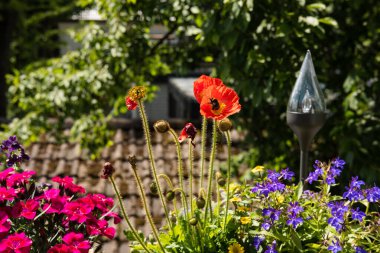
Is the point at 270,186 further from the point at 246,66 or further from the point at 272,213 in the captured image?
the point at 246,66

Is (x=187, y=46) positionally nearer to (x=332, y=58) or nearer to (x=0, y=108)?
(x=332, y=58)

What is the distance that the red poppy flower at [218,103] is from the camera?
5.91 feet

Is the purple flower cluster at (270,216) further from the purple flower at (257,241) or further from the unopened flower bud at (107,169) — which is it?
the unopened flower bud at (107,169)

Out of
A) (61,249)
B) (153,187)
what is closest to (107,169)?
(153,187)

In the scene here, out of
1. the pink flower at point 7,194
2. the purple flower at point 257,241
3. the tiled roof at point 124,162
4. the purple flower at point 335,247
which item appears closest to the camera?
the purple flower at point 335,247

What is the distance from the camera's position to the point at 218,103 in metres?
1.81

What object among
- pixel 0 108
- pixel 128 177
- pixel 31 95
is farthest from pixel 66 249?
pixel 0 108

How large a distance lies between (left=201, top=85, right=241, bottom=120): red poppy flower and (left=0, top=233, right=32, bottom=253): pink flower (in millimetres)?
592

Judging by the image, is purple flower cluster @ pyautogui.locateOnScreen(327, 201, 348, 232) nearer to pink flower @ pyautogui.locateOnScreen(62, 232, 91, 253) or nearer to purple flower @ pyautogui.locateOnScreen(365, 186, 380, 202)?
purple flower @ pyautogui.locateOnScreen(365, 186, 380, 202)

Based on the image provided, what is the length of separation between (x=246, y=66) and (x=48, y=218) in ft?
6.24

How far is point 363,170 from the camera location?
146 inches

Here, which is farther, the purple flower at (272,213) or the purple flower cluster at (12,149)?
the purple flower cluster at (12,149)

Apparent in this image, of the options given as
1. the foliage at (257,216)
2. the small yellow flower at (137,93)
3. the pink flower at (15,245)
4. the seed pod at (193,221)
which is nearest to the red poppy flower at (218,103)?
the foliage at (257,216)

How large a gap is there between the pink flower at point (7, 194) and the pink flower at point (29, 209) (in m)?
0.04
